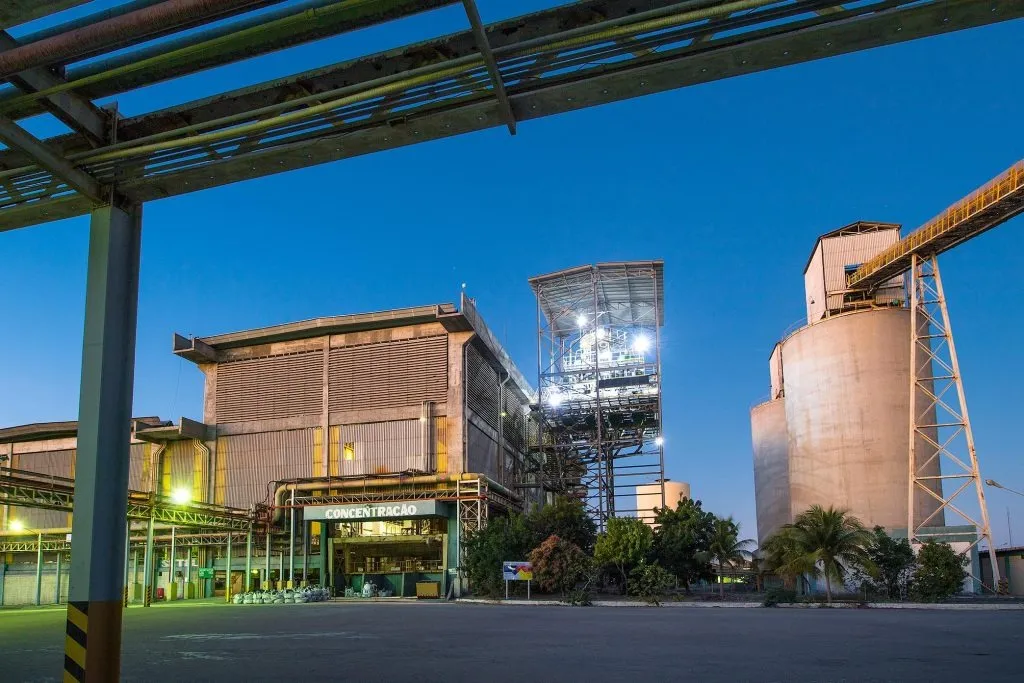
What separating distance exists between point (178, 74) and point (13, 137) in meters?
1.68

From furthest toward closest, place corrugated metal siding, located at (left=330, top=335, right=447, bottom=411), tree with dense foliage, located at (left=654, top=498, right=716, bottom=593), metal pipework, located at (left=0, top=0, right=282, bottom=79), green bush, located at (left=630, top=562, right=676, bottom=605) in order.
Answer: corrugated metal siding, located at (left=330, top=335, right=447, bottom=411) → tree with dense foliage, located at (left=654, top=498, right=716, bottom=593) → green bush, located at (left=630, top=562, right=676, bottom=605) → metal pipework, located at (left=0, top=0, right=282, bottom=79)

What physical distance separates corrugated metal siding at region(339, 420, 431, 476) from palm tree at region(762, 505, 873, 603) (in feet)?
85.6

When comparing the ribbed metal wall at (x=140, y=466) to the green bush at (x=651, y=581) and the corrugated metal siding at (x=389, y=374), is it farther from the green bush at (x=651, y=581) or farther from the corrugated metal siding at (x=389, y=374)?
the green bush at (x=651, y=581)

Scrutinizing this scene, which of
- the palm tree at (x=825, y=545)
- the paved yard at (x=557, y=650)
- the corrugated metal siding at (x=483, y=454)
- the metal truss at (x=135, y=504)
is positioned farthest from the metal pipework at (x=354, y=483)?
the paved yard at (x=557, y=650)

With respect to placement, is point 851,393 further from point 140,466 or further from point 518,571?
point 140,466

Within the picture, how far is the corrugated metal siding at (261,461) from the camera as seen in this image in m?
63.2

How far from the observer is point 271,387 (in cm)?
6588

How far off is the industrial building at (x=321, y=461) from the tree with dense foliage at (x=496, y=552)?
293 centimetres

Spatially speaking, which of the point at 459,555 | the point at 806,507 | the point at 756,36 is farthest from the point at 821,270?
the point at 756,36

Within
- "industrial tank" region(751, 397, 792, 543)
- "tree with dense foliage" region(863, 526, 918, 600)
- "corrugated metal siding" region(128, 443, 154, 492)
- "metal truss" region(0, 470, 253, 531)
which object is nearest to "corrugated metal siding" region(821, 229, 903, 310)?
"industrial tank" region(751, 397, 792, 543)

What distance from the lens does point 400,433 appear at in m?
61.2

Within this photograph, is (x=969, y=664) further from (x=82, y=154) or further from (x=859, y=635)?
(x=82, y=154)

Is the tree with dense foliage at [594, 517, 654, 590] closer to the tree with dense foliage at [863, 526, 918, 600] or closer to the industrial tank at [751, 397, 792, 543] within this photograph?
the tree with dense foliage at [863, 526, 918, 600]

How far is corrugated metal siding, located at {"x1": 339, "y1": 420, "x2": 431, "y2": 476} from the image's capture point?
60.4 metres
